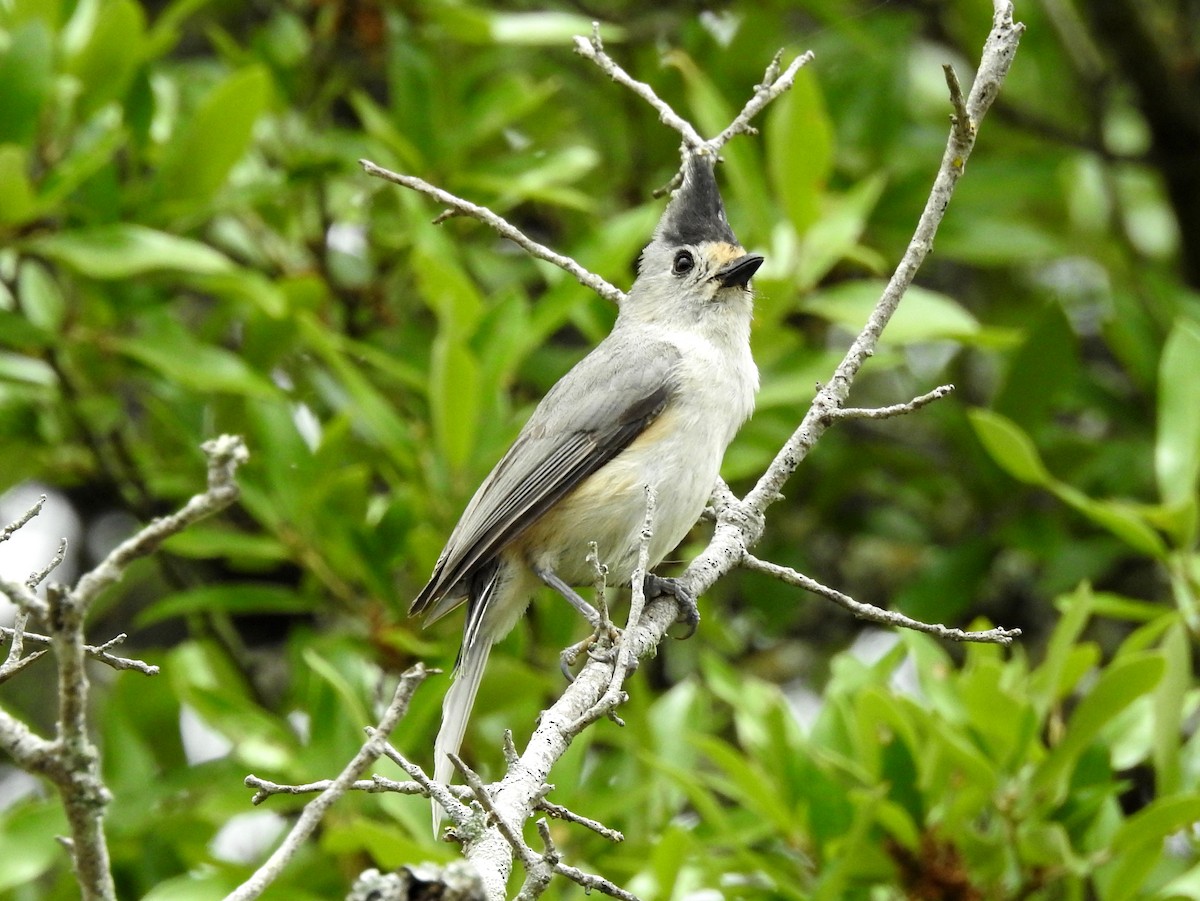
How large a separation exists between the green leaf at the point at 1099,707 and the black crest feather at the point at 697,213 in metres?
1.56

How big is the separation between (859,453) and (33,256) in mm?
2765

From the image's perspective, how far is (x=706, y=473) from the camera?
345cm

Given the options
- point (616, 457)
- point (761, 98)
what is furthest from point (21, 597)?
point (616, 457)

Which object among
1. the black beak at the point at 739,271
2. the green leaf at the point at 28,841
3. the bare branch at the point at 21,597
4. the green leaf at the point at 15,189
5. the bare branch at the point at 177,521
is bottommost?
the green leaf at the point at 28,841

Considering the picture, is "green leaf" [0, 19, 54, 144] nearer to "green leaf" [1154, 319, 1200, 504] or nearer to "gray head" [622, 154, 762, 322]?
"gray head" [622, 154, 762, 322]

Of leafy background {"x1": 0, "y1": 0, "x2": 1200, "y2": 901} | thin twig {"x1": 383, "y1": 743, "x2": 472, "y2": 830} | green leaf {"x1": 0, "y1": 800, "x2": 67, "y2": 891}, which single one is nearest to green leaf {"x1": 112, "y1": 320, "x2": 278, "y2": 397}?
leafy background {"x1": 0, "y1": 0, "x2": 1200, "y2": 901}

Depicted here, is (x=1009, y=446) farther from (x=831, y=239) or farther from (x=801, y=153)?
(x=801, y=153)

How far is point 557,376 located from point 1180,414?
189cm

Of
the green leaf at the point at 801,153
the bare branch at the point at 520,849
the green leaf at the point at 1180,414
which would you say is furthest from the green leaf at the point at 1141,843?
the green leaf at the point at 801,153

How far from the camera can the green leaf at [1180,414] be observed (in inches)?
147

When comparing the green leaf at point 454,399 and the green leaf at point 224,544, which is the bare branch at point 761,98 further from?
the green leaf at point 224,544

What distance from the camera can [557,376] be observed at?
4625 mm

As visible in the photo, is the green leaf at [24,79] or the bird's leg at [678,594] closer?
the bird's leg at [678,594]

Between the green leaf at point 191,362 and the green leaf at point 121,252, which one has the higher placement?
the green leaf at point 121,252
